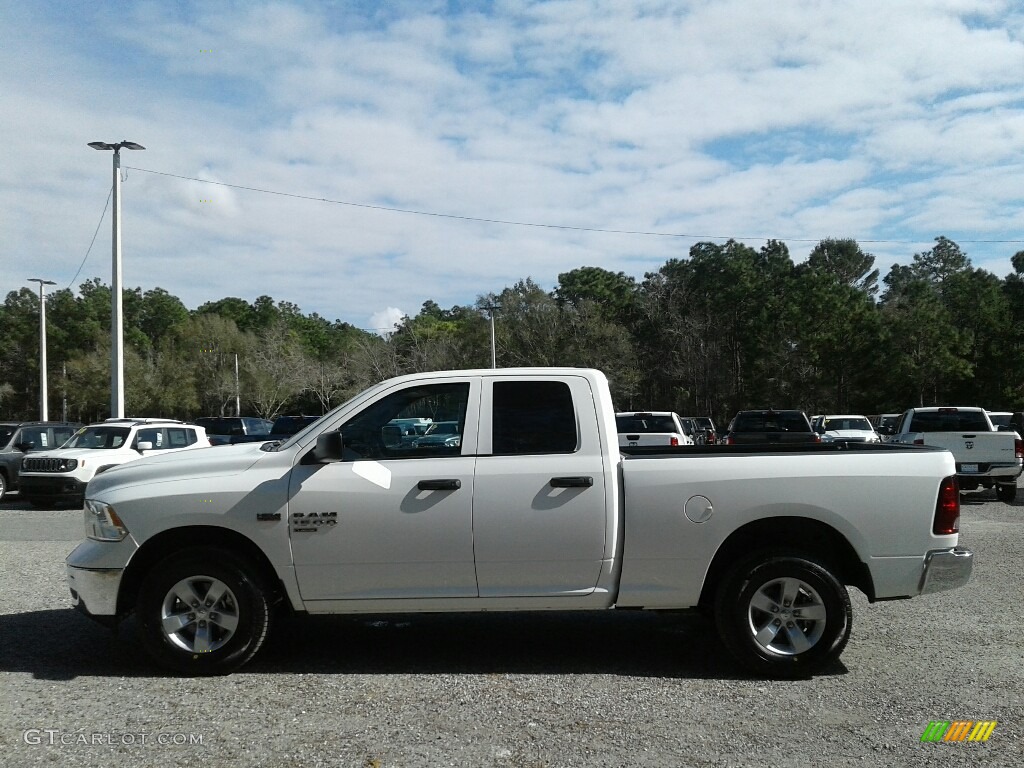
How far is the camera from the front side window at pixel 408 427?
6.00m

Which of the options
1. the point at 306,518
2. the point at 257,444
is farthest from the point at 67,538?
the point at 306,518

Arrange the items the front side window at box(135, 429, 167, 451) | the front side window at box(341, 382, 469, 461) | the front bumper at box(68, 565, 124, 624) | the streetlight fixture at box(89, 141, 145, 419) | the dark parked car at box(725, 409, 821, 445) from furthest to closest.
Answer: the streetlight fixture at box(89, 141, 145, 419)
the dark parked car at box(725, 409, 821, 445)
the front side window at box(135, 429, 167, 451)
the front side window at box(341, 382, 469, 461)
the front bumper at box(68, 565, 124, 624)

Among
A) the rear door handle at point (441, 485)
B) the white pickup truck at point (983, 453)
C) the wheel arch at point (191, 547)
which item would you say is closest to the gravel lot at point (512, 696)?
the wheel arch at point (191, 547)

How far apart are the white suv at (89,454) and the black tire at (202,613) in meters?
11.4

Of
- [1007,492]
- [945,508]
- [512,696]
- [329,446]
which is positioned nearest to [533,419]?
[329,446]

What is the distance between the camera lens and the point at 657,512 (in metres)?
5.83

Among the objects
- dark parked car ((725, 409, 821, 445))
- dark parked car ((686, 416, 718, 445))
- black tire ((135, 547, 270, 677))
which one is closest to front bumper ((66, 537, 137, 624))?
black tire ((135, 547, 270, 677))

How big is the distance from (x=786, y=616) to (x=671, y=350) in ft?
191

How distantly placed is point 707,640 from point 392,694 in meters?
2.60

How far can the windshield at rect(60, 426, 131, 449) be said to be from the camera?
59.2ft

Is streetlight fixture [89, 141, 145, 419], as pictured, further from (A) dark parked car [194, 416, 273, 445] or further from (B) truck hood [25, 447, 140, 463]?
(B) truck hood [25, 447, 140, 463]

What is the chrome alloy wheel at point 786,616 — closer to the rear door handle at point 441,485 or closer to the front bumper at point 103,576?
the rear door handle at point 441,485

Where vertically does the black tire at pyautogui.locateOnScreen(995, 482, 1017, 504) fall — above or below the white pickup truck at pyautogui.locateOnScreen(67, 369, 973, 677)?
below

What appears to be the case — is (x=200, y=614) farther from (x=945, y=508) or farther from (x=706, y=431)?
(x=706, y=431)
